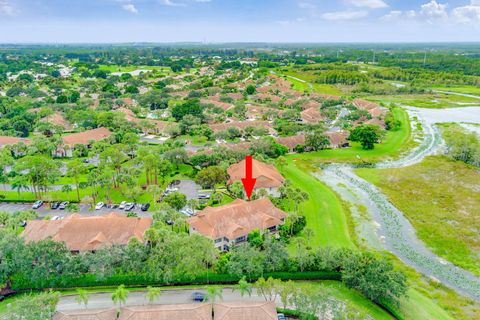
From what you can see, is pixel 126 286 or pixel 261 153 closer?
pixel 126 286

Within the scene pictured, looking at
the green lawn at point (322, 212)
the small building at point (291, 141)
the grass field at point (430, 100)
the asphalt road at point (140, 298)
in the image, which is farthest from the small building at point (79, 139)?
the grass field at point (430, 100)

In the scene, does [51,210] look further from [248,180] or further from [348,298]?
[348,298]

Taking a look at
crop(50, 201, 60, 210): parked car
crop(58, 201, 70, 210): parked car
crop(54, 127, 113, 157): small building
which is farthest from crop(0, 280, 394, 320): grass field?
crop(54, 127, 113, 157): small building

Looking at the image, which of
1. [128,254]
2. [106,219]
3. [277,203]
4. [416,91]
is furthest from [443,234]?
[416,91]

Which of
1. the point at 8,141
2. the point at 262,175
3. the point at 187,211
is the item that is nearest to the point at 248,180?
the point at 262,175

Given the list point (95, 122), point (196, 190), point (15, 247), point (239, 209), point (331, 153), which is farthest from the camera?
point (95, 122)

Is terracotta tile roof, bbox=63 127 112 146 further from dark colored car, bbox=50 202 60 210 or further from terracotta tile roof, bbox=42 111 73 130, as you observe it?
dark colored car, bbox=50 202 60 210

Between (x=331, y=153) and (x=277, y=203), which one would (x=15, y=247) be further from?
(x=331, y=153)
